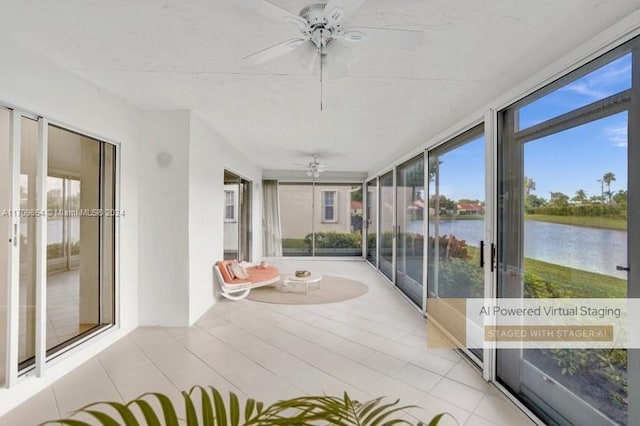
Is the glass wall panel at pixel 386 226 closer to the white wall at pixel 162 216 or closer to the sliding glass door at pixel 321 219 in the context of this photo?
the sliding glass door at pixel 321 219

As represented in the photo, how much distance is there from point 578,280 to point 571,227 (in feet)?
1.04

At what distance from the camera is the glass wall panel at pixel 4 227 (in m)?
2.08

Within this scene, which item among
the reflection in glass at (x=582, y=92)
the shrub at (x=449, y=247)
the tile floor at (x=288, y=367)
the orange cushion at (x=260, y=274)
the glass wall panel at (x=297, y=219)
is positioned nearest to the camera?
the reflection in glass at (x=582, y=92)

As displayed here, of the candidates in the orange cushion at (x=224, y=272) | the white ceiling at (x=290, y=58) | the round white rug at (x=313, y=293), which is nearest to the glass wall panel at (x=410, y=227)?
the round white rug at (x=313, y=293)

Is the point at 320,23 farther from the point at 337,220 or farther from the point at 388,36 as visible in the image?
the point at 337,220

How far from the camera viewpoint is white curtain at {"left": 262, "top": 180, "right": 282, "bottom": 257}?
26.8ft

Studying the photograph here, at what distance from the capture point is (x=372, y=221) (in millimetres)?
7859

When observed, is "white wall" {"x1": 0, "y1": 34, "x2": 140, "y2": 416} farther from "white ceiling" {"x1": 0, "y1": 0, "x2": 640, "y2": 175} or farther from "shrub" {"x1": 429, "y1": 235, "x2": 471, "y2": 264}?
"shrub" {"x1": 429, "y1": 235, "x2": 471, "y2": 264}

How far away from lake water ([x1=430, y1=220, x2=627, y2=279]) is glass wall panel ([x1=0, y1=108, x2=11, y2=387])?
3717mm

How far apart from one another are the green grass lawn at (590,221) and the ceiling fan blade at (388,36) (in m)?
1.39

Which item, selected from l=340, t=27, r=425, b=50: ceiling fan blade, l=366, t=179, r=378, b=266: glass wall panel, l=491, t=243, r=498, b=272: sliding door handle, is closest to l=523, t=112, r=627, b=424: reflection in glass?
l=491, t=243, r=498, b=272: sliding door handle

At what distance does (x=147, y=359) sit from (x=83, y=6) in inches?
106

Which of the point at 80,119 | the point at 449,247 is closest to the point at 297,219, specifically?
the point at 449,247

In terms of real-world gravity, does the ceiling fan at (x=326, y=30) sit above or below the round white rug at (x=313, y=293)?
above
